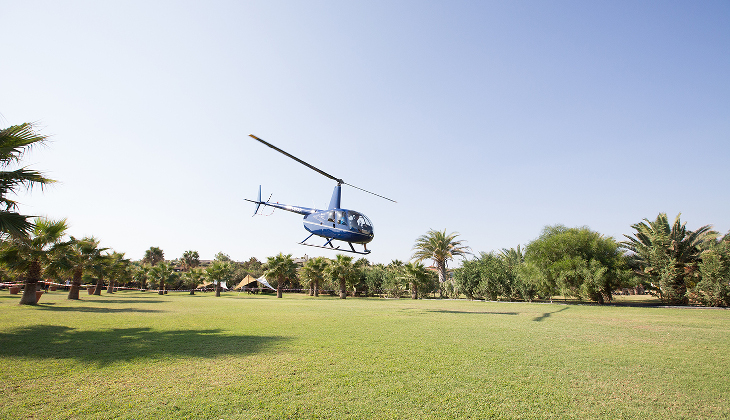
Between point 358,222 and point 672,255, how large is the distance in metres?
26.2

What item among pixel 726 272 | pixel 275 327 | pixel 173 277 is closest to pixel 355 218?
pixel 275 327

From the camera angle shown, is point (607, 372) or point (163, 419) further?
point (607, 372)

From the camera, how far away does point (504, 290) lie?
3256 cm

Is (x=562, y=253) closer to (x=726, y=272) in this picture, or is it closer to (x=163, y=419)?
(x=726, y=272)

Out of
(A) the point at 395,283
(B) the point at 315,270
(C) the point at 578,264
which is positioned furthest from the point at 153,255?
(C) the point at 578,264

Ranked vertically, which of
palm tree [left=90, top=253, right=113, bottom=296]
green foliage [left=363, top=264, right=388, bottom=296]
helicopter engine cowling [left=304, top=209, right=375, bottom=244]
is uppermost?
helicopter engine cowling [left=304, top=209, right=375, bottom=244]

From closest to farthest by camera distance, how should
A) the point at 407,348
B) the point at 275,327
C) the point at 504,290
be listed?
the point at 407,348
the point at 275,327
the point at 504,290

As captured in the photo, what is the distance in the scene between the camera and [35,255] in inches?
657

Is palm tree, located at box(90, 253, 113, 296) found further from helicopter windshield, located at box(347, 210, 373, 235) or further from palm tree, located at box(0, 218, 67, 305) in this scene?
helicopter windshield, located at box(347, 210, 373, 235)

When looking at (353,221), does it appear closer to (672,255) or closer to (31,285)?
(31,285)

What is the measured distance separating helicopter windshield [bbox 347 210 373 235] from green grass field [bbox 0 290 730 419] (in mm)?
9378

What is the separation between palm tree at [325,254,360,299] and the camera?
39.2 meters

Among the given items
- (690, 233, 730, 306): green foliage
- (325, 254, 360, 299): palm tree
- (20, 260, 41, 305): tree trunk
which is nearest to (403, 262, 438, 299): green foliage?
(325, 254, 360, 299): palm tree

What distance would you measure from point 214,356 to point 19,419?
10.5 feet
